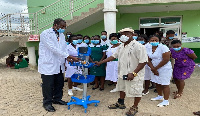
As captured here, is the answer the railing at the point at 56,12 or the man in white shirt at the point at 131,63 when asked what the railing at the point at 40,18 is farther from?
the man in white shirt at the point at 131,63

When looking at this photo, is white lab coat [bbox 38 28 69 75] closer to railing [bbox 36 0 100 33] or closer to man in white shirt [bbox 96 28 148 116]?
man in white shirt [bbox 96 28 148 116]

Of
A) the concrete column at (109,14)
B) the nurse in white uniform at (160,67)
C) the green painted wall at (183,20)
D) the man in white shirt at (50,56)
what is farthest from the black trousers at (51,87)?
the green painted wall at (183,20)

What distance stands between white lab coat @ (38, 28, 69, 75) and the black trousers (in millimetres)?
153

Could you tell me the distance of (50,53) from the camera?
11.4ft

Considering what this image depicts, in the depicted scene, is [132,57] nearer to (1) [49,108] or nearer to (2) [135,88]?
(2) [135,88]

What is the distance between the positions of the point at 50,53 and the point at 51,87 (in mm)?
734

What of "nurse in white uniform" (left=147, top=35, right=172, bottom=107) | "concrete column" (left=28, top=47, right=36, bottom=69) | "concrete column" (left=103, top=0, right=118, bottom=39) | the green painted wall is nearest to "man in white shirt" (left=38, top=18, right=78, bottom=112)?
"nurse in white uniform" (left=147, top=35, right=172, bottom=107)

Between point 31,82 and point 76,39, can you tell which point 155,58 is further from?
point 31,82

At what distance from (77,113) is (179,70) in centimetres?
269

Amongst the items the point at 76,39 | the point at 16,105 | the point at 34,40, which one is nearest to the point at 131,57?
the point at 76,39

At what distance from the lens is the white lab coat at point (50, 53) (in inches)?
133

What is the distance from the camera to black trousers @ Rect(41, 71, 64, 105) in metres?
3.51

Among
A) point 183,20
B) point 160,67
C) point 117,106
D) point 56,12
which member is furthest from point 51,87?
point 183,20

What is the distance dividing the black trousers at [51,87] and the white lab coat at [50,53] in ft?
0.50
